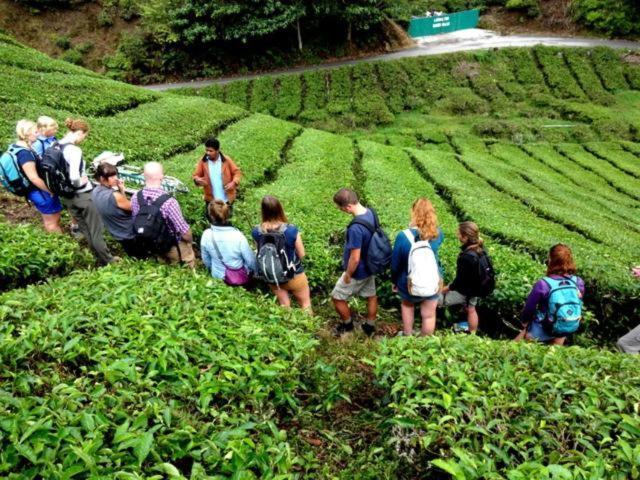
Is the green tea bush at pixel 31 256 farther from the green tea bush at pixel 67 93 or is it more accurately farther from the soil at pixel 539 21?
the soil at pixel 539 21

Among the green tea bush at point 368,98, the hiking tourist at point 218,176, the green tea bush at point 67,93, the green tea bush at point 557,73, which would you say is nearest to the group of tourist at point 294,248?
the hiking tourist at point 218,176

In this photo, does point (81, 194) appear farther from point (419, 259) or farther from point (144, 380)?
point (419, 259)

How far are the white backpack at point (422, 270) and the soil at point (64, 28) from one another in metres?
41.8

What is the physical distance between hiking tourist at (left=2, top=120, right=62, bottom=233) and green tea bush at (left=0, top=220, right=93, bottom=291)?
622 millimetres

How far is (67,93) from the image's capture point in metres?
17.9

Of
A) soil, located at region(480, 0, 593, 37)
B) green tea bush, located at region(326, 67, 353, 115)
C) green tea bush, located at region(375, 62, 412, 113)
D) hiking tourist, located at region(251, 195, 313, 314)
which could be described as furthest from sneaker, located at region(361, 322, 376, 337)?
soil, located at region(480, 0, 593, 37)

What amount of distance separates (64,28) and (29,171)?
42.7 meters

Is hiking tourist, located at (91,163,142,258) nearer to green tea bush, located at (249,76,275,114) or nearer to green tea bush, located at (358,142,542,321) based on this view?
green tea bush, located at (358,142,542,321)

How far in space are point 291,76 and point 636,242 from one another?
31.4m

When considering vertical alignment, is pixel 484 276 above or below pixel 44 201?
below

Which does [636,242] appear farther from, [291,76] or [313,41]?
[313,41]

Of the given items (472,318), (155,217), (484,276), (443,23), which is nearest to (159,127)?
(155,217)

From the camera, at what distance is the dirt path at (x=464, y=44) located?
41081mm

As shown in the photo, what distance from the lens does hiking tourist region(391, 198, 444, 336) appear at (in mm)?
6480
